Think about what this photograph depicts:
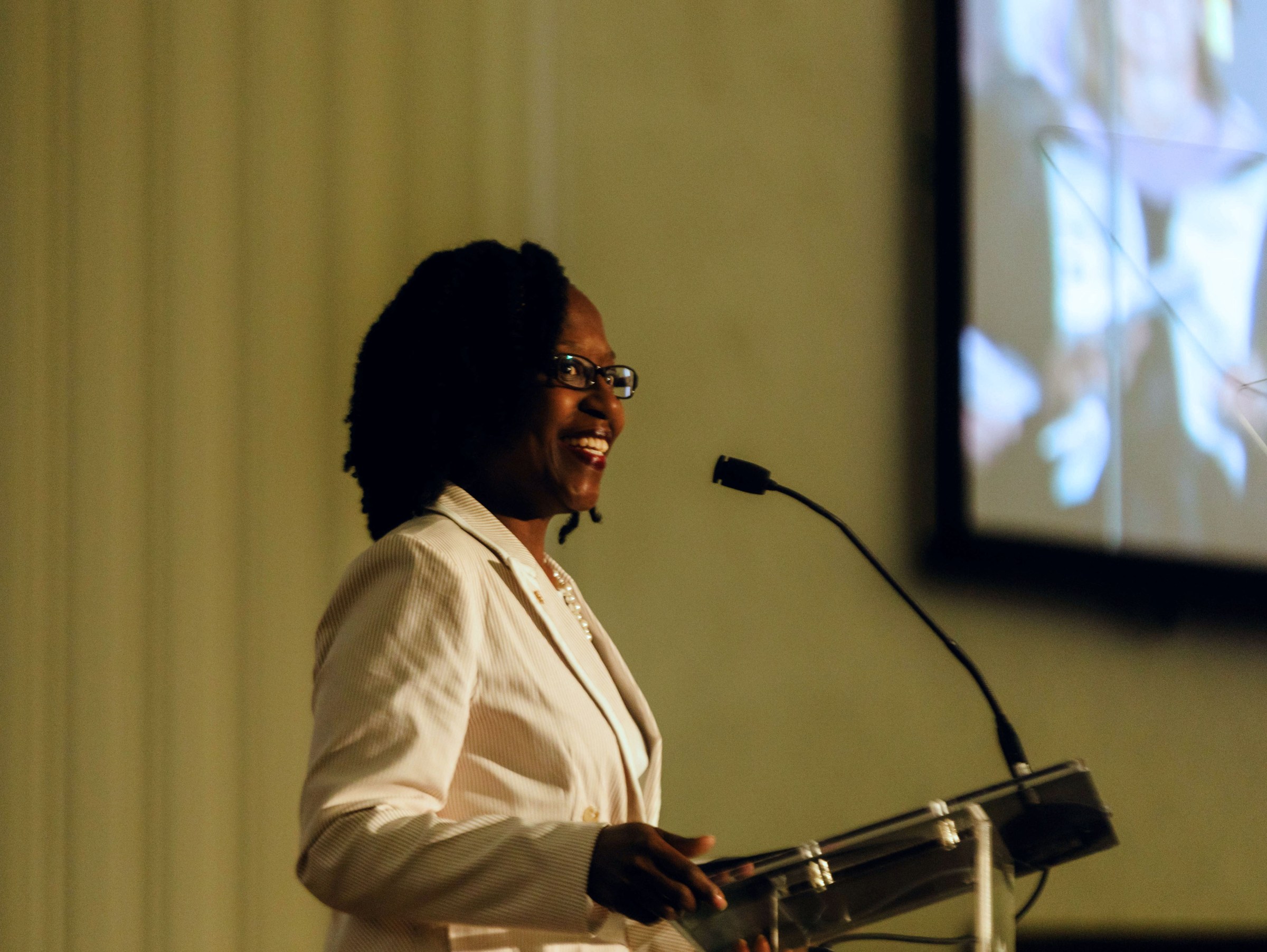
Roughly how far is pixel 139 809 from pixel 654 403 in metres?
1.32

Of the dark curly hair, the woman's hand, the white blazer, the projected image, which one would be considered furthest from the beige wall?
the woman's hand

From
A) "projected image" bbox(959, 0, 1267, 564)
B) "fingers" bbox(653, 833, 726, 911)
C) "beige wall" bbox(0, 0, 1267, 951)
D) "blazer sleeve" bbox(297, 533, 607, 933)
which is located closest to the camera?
"fingers" bbox(653, 833, 726, 911)

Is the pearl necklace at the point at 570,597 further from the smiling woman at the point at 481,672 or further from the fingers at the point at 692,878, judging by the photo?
the fingers at the point at 692,878

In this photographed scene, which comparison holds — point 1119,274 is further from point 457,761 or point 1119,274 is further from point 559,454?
point 457,761

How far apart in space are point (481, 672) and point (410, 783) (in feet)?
0.55

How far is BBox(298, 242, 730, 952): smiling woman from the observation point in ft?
3.78

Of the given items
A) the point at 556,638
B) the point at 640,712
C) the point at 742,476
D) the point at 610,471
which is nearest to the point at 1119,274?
the point at 610,471

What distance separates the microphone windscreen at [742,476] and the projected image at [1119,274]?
152 centimetres

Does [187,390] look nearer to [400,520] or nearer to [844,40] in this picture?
[400,520]

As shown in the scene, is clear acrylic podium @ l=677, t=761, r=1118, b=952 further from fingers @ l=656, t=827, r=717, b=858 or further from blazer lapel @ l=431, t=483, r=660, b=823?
blazer lapel @ l=431, t=483, r=660, b=823

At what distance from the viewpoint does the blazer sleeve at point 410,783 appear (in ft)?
3.76

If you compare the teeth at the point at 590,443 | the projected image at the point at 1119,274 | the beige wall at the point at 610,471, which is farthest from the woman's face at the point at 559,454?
the projected image at the point at 1119,274

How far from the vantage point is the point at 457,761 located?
1.34 metres

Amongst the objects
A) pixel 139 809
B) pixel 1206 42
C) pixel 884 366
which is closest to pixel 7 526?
pixel 139 809
